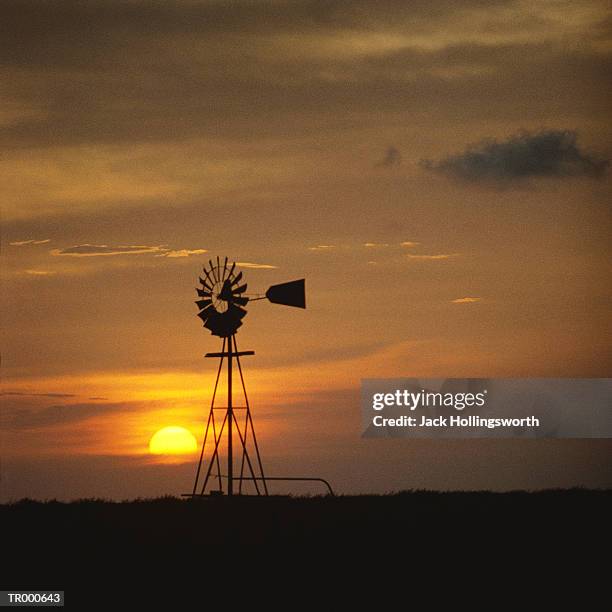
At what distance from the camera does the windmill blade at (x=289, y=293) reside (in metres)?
38.2

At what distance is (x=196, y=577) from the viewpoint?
26.3 meters

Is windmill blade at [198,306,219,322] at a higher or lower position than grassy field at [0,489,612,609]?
higher

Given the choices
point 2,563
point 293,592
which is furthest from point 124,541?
point 293,592

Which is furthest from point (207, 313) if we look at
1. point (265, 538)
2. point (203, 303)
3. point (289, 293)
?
point (265, 538)

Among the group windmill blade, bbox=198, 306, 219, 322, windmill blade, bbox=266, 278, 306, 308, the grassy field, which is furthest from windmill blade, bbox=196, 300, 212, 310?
the grassy field

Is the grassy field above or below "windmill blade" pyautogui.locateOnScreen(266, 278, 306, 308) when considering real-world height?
below

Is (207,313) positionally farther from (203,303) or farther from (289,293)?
(289,293)

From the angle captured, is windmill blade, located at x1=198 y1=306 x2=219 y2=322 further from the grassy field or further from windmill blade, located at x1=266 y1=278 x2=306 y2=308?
the grassy field

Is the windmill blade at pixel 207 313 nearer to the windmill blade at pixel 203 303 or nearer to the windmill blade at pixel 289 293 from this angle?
the windmill blade at pixel 203 303

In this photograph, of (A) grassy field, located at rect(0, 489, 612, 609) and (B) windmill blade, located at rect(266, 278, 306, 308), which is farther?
(B) windmill blade, located at rect(266, 278, 306, 308)

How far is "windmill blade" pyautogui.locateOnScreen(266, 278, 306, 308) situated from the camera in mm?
38188

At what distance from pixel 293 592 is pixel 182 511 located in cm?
791

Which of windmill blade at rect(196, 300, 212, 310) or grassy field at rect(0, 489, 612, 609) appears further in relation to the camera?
windmill blade at rect(196, 300, 212, 310)

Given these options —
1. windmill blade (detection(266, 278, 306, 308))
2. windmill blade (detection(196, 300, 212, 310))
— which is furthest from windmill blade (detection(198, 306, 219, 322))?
windmill blade (detection(266, 278, 306, 308))
